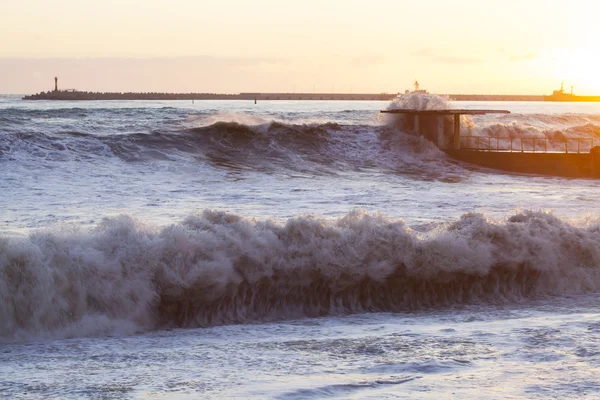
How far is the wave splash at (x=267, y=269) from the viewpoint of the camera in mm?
10125

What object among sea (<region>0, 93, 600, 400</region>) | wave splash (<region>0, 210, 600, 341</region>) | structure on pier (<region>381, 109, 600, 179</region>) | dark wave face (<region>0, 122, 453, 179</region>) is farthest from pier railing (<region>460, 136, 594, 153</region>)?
wave splash (<region>0, 210, 600, 341</region>)

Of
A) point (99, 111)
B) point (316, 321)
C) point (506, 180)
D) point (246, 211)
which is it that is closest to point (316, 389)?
point (316, 321)

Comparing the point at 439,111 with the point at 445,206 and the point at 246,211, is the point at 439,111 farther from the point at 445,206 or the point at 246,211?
the point at 246,211

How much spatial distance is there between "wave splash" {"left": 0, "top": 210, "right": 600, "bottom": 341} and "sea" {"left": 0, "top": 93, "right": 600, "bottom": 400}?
0.08ft

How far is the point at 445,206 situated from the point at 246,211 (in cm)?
463

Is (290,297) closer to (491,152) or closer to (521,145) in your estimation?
(491,152)

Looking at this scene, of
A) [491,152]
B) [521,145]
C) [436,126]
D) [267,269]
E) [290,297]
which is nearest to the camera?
[290,297]

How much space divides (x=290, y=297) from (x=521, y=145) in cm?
2532

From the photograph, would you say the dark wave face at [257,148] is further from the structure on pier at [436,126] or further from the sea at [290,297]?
the sea at [290,297]

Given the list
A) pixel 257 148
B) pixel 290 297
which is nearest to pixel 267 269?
pixel 290 297

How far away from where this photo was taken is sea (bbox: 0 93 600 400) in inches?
289

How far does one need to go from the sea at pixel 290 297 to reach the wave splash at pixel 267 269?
0.03 metres

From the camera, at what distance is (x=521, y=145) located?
34844mm

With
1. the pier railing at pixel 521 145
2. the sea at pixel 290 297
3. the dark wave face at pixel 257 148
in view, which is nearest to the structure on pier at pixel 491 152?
the pier railing at pixel 521 145
